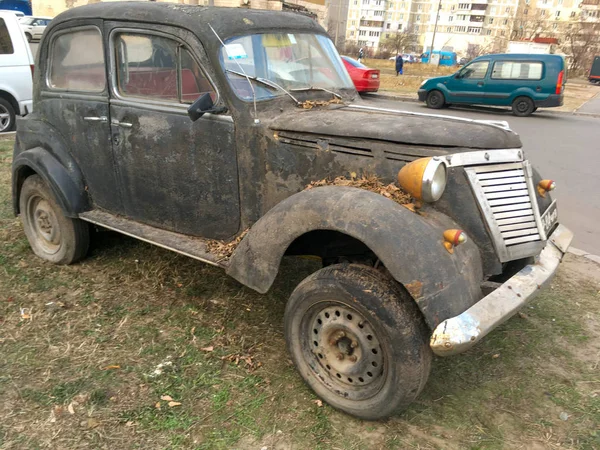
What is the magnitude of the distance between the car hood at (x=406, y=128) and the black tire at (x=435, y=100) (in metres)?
14.4

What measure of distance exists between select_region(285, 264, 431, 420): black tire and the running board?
2.42 ft

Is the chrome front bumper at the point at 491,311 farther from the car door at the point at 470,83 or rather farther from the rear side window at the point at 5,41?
the car door at the point at 470,83

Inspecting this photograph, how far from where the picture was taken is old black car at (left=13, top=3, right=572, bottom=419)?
97.6 inches

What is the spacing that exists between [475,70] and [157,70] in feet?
47.8

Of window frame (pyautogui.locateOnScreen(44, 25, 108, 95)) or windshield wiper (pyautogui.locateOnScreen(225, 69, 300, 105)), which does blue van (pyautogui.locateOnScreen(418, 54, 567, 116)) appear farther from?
window frame (pyautogui.locateOnScreen(44, 25, 108, 95))

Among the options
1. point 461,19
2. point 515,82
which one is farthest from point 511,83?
point 461,19

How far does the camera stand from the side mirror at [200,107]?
120 inches

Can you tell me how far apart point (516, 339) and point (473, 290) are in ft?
4.26

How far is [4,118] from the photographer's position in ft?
29.7

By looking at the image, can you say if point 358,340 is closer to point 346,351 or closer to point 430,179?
point 346,351

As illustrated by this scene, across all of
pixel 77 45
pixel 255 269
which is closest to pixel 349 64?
pixel 77 45

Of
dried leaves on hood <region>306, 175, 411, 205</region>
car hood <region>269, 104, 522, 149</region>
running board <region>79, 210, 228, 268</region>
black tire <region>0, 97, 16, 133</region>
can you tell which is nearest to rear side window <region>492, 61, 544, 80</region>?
black tire <region>0, 97, 16, 133</region>

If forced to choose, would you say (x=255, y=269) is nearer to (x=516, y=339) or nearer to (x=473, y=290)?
(x=473, y=290)

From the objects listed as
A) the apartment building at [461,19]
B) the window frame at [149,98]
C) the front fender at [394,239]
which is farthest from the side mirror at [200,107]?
the apartment building at [461,19]
